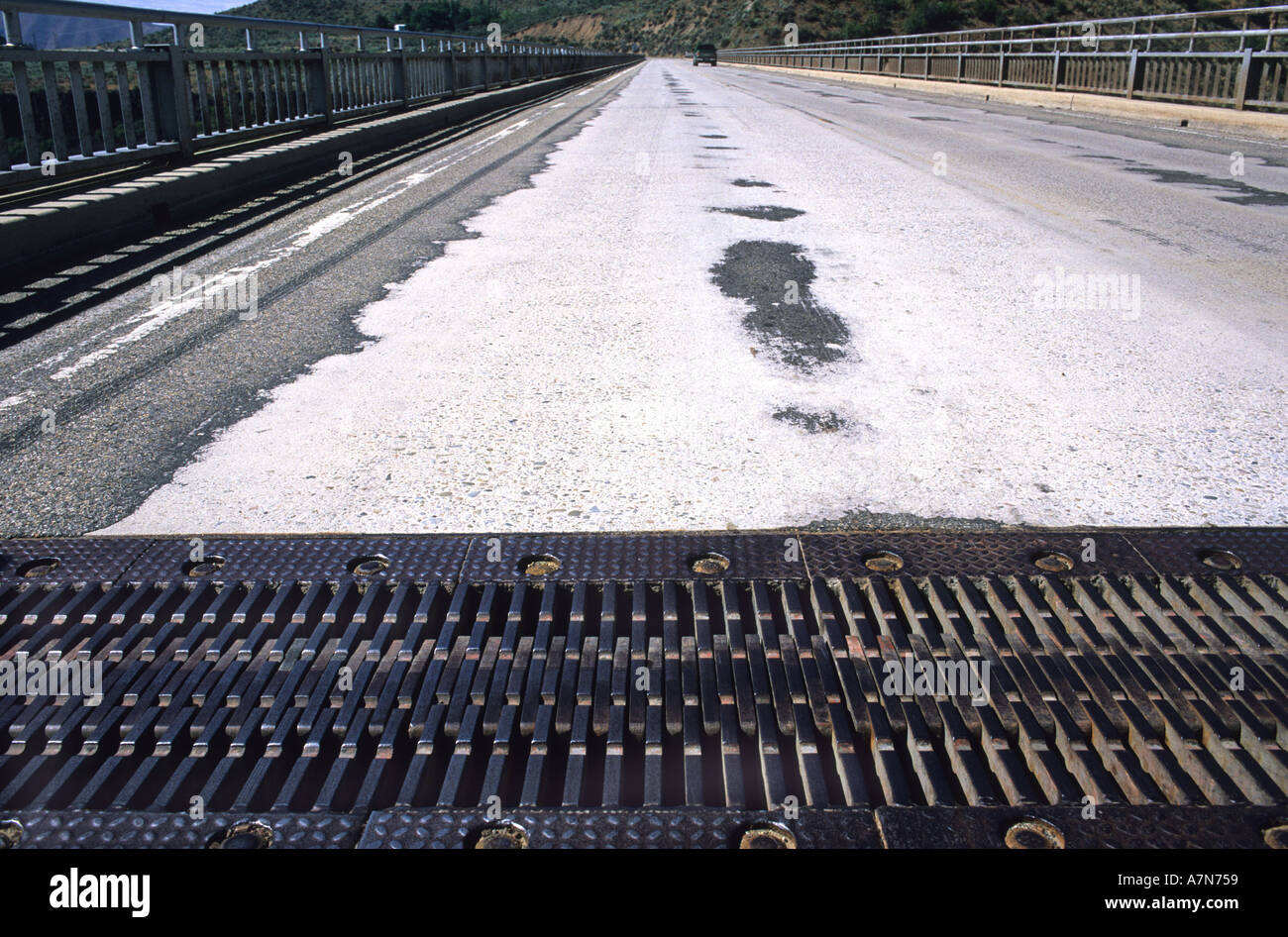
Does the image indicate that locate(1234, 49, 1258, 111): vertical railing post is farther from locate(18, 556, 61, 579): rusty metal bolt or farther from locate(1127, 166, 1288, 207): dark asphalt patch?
locate(18, 556, 61, 579): rusty metal bolt

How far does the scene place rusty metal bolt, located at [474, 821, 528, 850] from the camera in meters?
1.67

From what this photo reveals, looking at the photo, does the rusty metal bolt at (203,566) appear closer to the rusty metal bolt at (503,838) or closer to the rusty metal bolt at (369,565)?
the rusty metal bolt at (369,565)

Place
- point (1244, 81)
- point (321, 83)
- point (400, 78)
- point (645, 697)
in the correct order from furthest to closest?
1. point (400, 78)
2. point (1244, 81)
3. point (321, 83)
4. point (645, 697)

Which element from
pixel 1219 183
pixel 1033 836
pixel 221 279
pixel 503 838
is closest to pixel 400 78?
pixel 221 279

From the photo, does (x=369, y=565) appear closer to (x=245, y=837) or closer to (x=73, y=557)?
(x=73, y=557)

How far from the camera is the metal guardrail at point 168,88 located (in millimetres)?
6508

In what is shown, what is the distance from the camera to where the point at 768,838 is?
66.3 inches

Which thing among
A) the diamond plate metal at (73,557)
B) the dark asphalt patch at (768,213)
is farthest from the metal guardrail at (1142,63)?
the diamond plate metal at (73,557)

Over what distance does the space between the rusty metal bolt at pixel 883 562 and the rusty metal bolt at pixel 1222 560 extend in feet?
2.66

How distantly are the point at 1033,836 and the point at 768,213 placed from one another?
658 cm

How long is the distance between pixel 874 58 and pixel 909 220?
35.6m

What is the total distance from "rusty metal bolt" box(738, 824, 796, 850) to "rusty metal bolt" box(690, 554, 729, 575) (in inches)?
35.2

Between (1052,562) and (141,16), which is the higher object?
(141,16)
